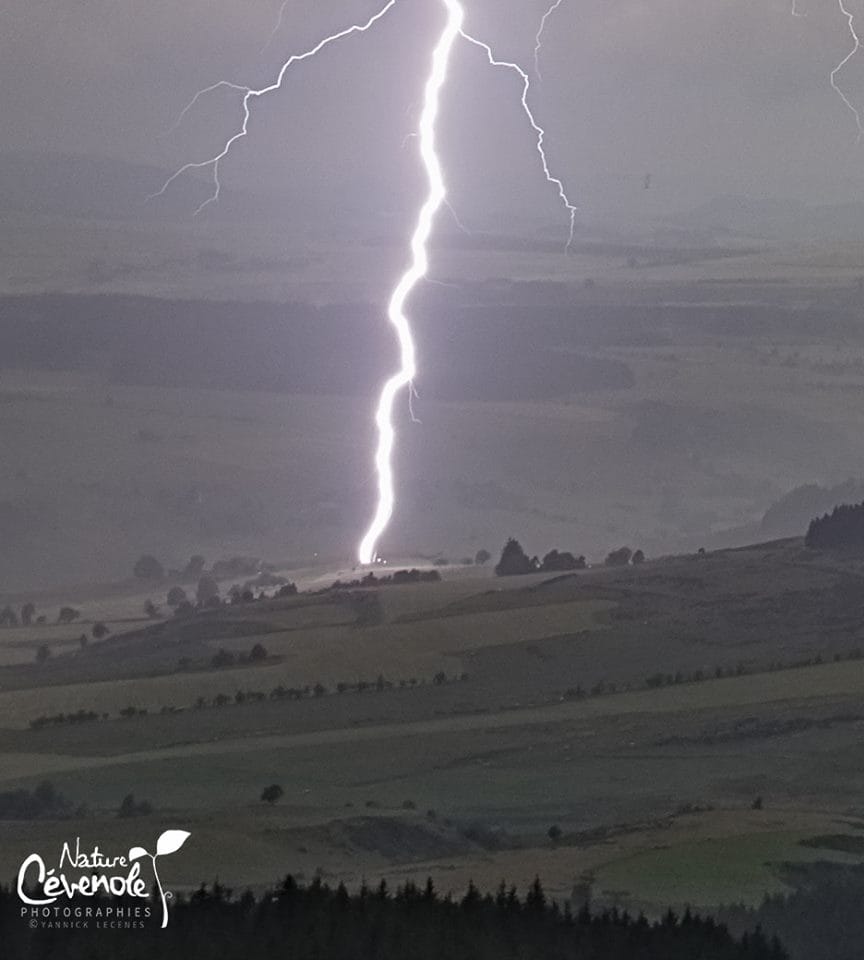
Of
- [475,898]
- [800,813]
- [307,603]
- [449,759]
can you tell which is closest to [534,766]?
[449,759]

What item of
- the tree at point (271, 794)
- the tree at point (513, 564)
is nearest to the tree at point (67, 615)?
the tree at point (513, 564)

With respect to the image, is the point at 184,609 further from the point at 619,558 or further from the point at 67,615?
the point at 619,558

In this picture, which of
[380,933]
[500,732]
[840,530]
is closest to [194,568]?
[840,530]

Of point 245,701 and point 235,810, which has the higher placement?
point 245,701

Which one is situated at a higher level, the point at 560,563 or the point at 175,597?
A: the point at 175,597

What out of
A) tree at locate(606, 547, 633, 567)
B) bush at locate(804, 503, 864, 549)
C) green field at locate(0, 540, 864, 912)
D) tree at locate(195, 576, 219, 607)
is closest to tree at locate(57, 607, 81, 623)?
tree at locate(195, 576, 219, 607)

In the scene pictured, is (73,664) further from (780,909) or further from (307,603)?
(780,909)

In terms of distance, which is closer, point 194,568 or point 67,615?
point 67,615
